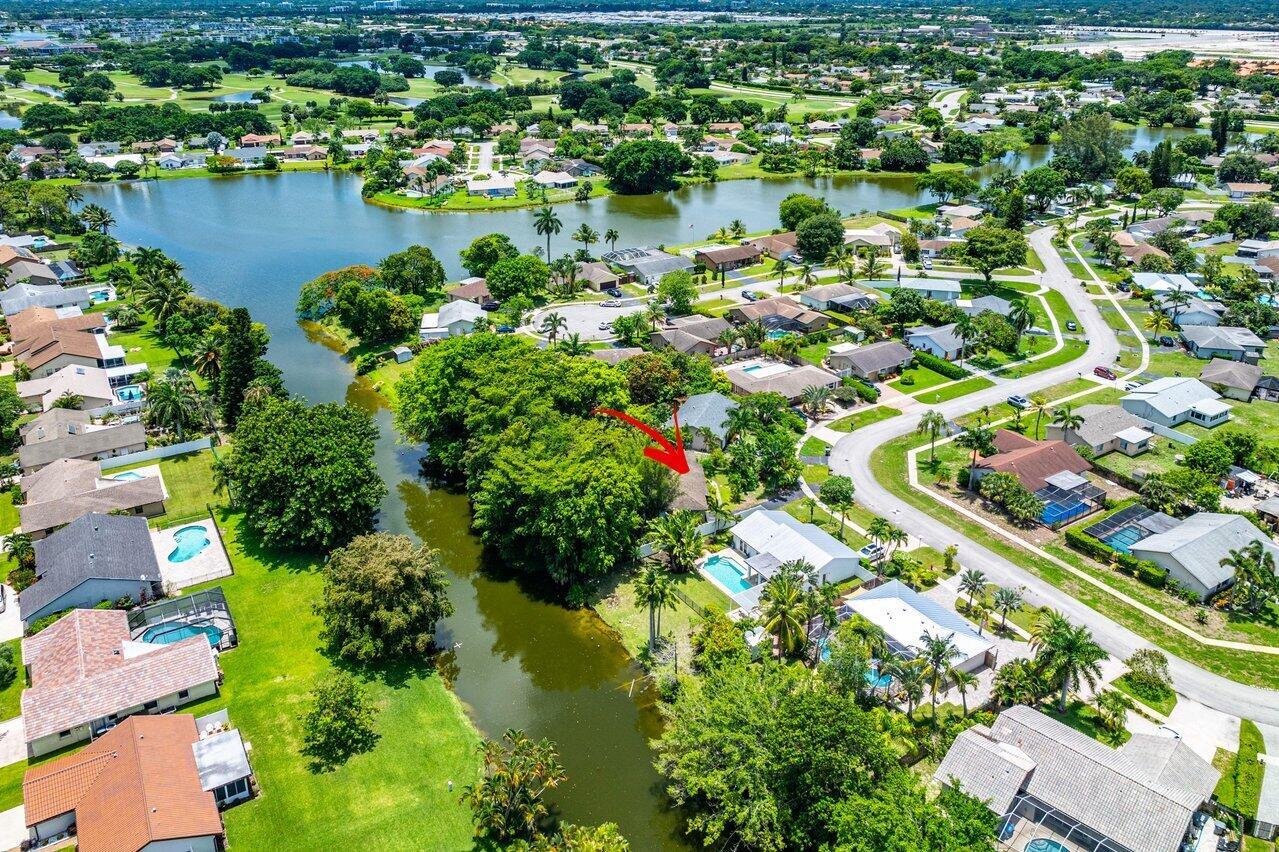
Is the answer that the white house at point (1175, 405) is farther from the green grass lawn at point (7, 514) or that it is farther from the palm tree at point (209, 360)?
the green grass lawn at point (7, 514)

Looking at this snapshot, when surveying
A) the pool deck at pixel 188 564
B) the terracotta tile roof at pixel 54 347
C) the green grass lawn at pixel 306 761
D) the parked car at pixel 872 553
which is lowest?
the green grass lawn at pixel 306 761

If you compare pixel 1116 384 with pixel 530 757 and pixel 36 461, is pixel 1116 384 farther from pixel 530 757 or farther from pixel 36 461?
pixel 36 461

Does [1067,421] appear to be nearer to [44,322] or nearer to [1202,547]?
[1202,547]

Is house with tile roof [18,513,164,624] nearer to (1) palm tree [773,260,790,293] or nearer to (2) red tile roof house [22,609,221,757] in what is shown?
(2) red tile roof house [22,609,221,757]

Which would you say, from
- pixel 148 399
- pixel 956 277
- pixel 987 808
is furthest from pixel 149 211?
pixel 987 808

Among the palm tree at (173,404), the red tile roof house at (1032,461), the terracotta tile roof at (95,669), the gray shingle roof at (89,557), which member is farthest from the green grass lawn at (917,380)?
the gray shingle roof at (89,557)

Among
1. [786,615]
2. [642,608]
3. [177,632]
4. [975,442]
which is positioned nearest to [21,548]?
[177,632]
